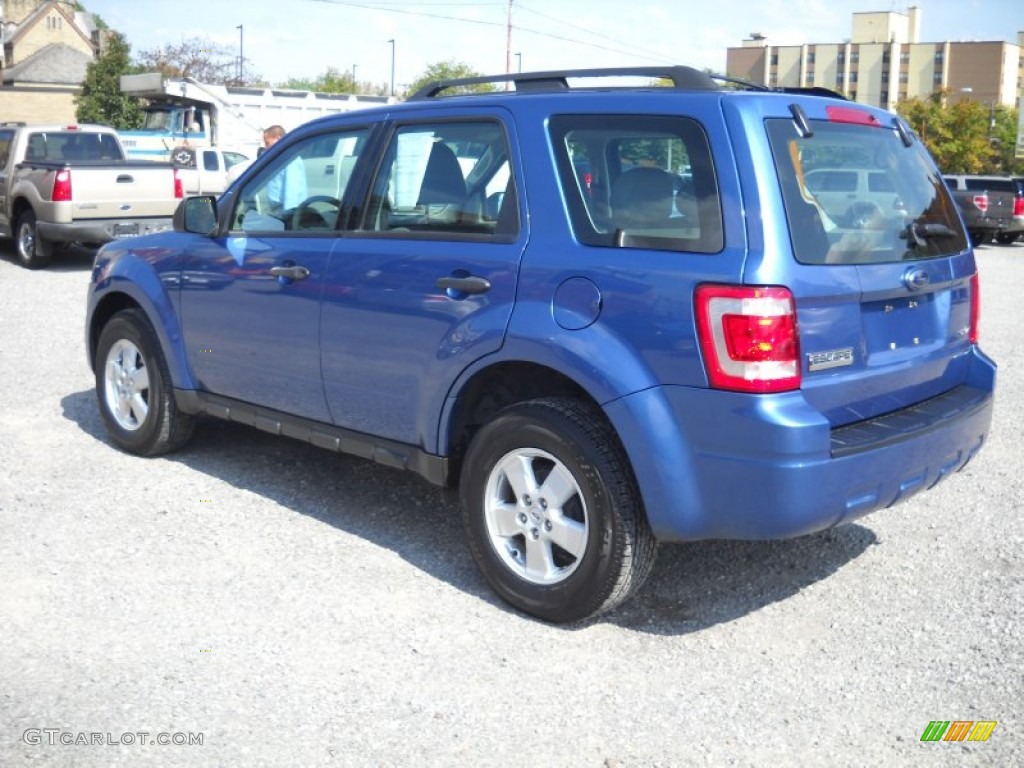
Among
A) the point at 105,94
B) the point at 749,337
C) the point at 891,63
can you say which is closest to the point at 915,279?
the point at 749,337

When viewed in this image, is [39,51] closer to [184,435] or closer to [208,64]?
[208,64]

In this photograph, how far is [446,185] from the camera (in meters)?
4.73

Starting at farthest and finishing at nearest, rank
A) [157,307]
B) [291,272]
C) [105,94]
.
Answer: [105,94], [157,307], [291,272]

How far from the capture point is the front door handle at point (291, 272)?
5.15 metres

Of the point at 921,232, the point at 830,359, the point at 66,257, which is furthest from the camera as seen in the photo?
the point at 66,257

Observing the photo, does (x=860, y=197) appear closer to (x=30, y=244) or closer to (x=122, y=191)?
(x=122, y=191)

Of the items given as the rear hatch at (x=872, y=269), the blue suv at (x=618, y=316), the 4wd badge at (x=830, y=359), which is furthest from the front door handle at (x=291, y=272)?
the 4wd badge at (x=830, y=359)

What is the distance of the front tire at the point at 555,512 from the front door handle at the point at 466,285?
0.47 meters

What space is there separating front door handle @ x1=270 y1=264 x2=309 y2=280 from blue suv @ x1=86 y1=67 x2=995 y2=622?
0.05 ft

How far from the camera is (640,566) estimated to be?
13.5ft

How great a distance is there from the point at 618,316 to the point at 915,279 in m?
1.13

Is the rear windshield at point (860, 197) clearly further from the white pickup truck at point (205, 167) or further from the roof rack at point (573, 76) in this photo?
the white pickup truck at point (205, 167)

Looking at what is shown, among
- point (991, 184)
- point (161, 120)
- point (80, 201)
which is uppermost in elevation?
point (161, 120)

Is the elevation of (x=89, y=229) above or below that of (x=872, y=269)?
below
